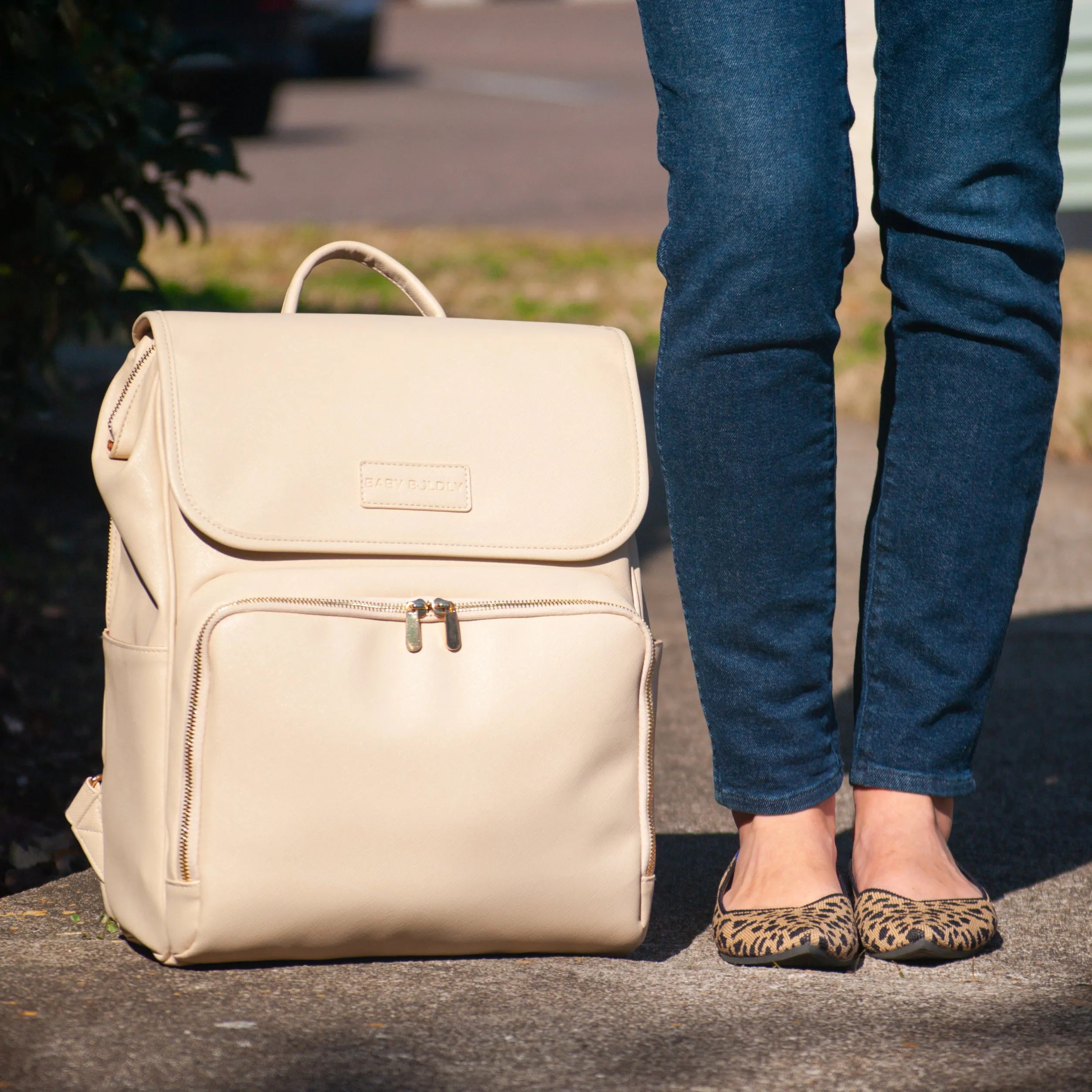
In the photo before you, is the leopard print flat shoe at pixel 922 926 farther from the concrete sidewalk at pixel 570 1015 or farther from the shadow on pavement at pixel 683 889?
the shadow on pavement at pixel 683 889

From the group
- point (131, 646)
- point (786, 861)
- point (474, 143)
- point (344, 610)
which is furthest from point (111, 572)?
point (474, 143)

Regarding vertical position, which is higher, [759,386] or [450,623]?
[759,386]

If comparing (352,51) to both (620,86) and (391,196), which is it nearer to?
(620,86)

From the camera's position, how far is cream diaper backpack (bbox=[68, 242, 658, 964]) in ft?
4.66

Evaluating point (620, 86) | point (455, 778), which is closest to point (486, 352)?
point (455, 778)

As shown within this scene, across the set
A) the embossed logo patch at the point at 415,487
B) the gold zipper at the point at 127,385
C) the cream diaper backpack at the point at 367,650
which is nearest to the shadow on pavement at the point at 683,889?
the cream diaper backpack at the point at 367,650

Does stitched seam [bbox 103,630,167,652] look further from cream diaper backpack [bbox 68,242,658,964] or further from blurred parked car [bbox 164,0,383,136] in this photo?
blurred parked car [bbox 164,0,383,136]

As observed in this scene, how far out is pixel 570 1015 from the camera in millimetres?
1404

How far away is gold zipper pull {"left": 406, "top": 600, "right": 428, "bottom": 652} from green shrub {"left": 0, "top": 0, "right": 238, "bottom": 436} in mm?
1167

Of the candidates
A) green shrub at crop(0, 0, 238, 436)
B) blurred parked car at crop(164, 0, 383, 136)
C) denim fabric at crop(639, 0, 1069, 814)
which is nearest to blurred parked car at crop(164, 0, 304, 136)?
blurred parked car at crop(164, 0, 383, 136)

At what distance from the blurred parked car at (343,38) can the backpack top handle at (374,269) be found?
14946 mm

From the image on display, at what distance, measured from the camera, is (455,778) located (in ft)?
4.74

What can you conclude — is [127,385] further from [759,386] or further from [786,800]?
[786,800]

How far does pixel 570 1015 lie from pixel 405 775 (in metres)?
0.26
